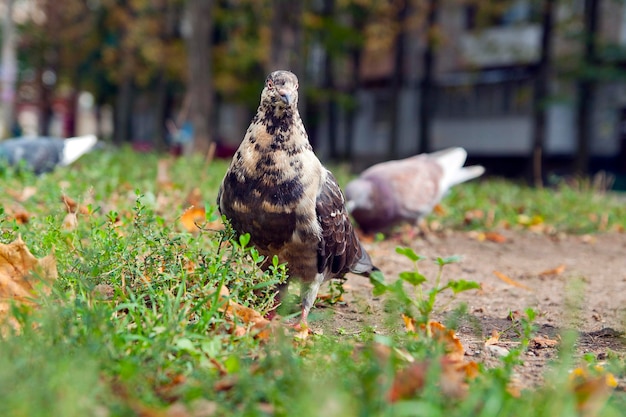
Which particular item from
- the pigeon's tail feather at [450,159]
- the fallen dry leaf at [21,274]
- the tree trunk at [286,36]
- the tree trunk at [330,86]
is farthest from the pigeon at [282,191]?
the tree trunk at [330,86]

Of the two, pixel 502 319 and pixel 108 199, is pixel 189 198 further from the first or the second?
pixel 502 319

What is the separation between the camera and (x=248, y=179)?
9.52ft

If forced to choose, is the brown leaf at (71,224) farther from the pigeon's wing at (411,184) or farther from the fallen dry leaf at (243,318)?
the pigeon's wing at (411,184)

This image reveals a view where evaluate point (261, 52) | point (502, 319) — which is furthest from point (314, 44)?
point (502, 319)

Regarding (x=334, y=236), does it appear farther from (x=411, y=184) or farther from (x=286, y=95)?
(x=411, y=184)

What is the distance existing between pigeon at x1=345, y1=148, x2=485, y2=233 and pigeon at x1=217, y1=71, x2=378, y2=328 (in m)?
2.63

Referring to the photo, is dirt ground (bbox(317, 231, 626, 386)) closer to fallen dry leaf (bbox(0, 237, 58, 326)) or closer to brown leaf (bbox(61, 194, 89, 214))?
fallen dry leaf (bbox(0, 237, 58, 326))

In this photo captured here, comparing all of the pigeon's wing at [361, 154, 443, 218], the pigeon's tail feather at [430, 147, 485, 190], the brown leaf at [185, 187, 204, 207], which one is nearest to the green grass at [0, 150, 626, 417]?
the brown leaf at [185, 187, 204, 207]

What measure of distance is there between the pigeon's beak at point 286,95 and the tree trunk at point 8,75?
14865 millimetres

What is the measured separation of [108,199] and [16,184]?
77 centimetres

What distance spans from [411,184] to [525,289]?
1.93m

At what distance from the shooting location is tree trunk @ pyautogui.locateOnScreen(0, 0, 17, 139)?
669 inches

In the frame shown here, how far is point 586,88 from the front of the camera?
1762 centimetres

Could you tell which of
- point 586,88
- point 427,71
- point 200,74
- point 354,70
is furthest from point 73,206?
point 354,70
